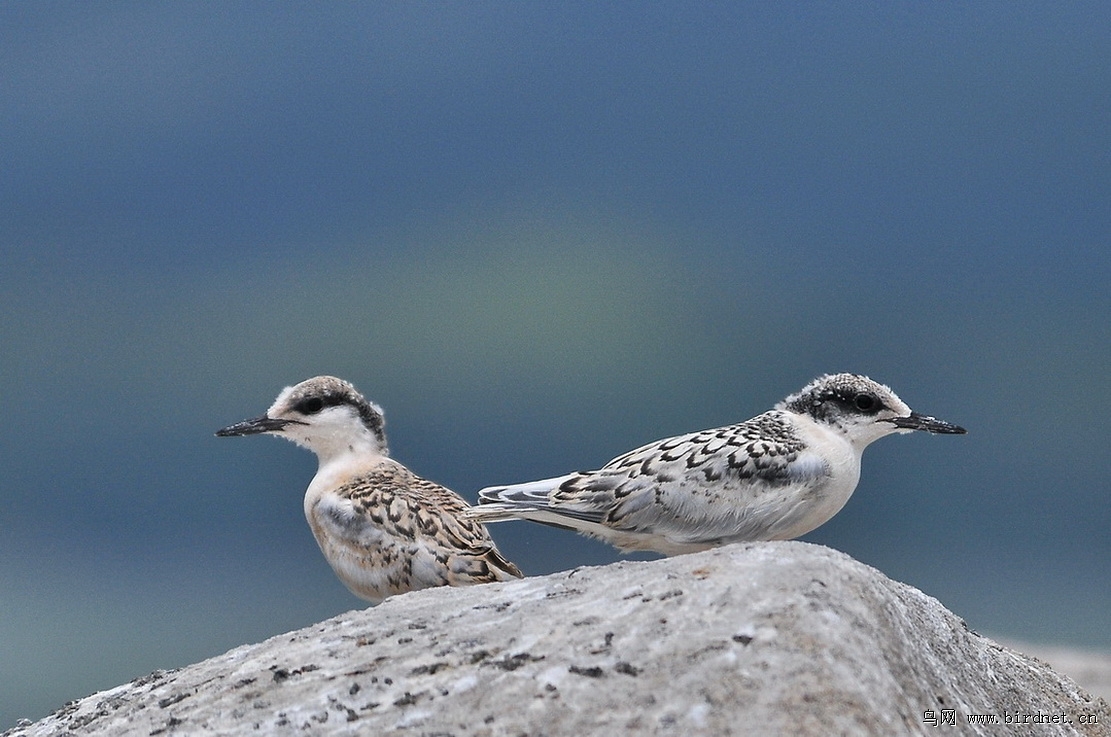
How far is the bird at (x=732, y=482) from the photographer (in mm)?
6062

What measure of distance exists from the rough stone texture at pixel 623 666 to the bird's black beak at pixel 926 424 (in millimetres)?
1288

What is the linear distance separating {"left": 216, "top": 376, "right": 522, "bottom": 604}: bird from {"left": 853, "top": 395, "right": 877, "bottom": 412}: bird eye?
2010 millimetres

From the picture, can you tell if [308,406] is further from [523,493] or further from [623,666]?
[623,666]

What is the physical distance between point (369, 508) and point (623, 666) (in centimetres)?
305

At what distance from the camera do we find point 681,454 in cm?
629

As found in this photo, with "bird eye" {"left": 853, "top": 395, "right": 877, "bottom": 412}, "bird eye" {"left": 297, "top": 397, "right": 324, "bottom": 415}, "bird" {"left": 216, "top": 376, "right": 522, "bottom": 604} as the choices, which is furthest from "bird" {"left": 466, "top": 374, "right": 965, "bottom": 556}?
"bird eye" {"left": 297, "top": 397, "right": 324, "bottom": 415}

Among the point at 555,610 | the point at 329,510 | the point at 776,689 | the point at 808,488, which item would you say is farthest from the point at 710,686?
the point at 329,510

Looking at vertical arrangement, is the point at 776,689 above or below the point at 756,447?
below

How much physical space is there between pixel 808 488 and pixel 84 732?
336 centimetres

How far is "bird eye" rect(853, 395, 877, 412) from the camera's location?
645 centimetres

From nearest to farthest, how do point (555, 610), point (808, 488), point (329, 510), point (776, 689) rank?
1. point (776, 689)
2. point (555, 610)
3. point (808, 488)
4. point (329, 510)

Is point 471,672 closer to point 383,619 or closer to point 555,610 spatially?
point 555,610

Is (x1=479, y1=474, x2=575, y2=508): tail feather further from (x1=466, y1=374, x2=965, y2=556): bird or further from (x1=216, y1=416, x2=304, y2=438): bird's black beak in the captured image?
(x1=216, y1=416, x2=304, y2=438): bird's black beak

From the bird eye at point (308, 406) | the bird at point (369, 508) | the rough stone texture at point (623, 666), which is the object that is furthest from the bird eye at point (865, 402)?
the bird eye at point (308, 406)
